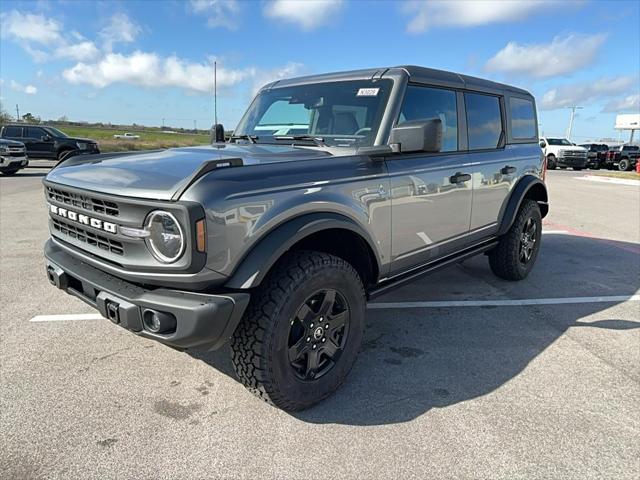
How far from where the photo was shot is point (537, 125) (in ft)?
17.7

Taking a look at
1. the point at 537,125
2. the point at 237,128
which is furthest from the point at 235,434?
the point at 537,125

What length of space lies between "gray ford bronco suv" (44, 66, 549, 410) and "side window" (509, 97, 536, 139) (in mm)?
Answer: 766

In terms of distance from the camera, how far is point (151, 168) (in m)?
2.52

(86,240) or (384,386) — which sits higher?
(86,240)

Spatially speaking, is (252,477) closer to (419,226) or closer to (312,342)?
(312,342)

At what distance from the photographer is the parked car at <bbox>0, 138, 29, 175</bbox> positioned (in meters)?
15.8

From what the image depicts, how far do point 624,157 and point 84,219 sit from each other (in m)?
34.7

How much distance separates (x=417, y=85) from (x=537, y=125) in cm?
268

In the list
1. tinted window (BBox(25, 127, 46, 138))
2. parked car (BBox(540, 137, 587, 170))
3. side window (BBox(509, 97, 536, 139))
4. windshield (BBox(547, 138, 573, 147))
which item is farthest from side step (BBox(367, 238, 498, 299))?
windshield (BBox(547, 138, 573, 147))

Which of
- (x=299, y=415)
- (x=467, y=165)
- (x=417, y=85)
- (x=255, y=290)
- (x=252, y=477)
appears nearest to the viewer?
(x=252, y=477)

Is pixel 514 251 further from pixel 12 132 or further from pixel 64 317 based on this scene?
pixel 12 132

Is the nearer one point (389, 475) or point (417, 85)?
point (389, 475)

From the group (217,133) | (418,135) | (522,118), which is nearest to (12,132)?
(217,133)

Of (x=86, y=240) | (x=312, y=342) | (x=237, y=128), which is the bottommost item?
(x=312, y=342)
